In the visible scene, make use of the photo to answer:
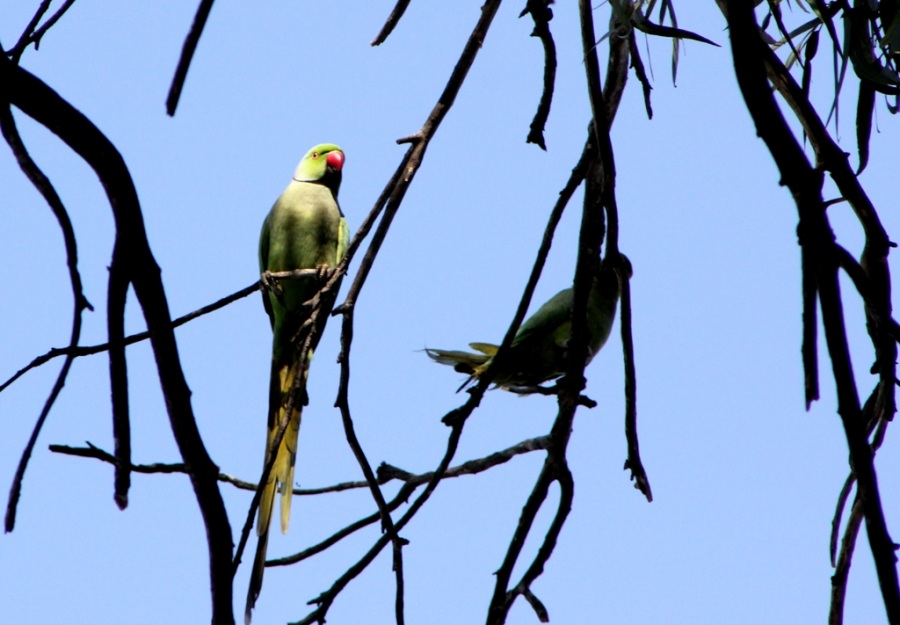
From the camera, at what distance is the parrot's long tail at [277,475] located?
206cm

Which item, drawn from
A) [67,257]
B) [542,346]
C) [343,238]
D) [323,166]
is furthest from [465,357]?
[67,257]

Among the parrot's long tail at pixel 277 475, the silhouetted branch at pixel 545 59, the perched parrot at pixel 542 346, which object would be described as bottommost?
the parrot's long tail at pixel 277 475

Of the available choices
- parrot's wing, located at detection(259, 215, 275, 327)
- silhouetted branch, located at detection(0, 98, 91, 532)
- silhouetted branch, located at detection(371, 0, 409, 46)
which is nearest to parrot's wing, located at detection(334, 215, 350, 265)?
parrot's wing, located at detection(259, 215, 275, 327)

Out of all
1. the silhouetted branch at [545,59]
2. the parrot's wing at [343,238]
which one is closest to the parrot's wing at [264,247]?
the parrot's wing at [343,238]

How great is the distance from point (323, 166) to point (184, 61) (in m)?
3.70

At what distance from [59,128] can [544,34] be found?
1313 mm

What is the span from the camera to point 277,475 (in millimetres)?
2859

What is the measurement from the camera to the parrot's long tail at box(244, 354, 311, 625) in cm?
206

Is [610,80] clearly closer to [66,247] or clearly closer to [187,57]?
[66,247]

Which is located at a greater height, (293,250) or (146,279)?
(293,250)

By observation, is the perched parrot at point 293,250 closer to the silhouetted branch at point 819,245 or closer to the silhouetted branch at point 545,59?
the silhouetted branch at point 545,59

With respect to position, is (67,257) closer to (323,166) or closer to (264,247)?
(264,247)

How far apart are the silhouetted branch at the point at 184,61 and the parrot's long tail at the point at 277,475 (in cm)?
117

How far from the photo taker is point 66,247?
3.20ft
